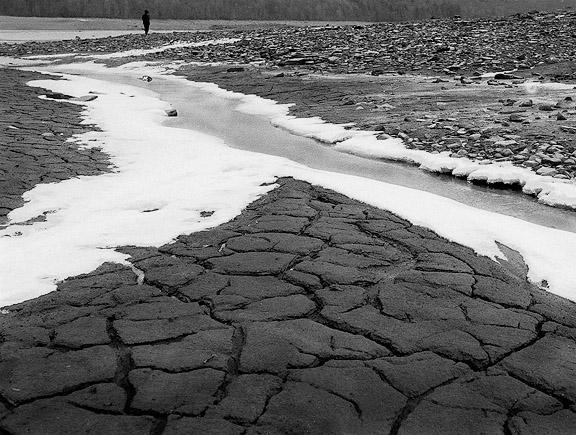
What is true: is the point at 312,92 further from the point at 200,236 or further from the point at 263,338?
the point at 263,338

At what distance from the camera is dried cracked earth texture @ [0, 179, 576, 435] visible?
2.72 metres

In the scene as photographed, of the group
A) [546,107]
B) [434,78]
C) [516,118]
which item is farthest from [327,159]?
[434,78]

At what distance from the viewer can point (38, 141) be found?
841 cm

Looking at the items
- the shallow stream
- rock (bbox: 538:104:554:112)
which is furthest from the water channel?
rock (bbox: 538:104:554:112)

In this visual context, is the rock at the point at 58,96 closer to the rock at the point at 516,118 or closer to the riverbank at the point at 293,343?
the rock at the point at 516,118

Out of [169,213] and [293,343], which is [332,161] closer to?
[169,213]

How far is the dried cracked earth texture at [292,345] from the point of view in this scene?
2723 millimetres

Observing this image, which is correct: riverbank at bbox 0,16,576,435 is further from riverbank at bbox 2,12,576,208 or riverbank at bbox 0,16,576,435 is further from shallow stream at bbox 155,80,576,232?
riverbank at bbox 2,12,576,208

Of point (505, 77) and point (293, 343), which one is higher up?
point (505, 77)

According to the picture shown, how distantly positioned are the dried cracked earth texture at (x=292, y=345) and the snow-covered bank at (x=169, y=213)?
0.87ft

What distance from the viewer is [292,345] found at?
128 inches

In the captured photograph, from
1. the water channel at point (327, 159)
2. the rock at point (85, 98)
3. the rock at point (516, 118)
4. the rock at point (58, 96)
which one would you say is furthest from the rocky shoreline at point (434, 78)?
the rock at point (58, 96)

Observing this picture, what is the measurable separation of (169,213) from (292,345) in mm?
2350

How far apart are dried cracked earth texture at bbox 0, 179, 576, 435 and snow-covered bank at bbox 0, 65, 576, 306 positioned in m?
0.27
